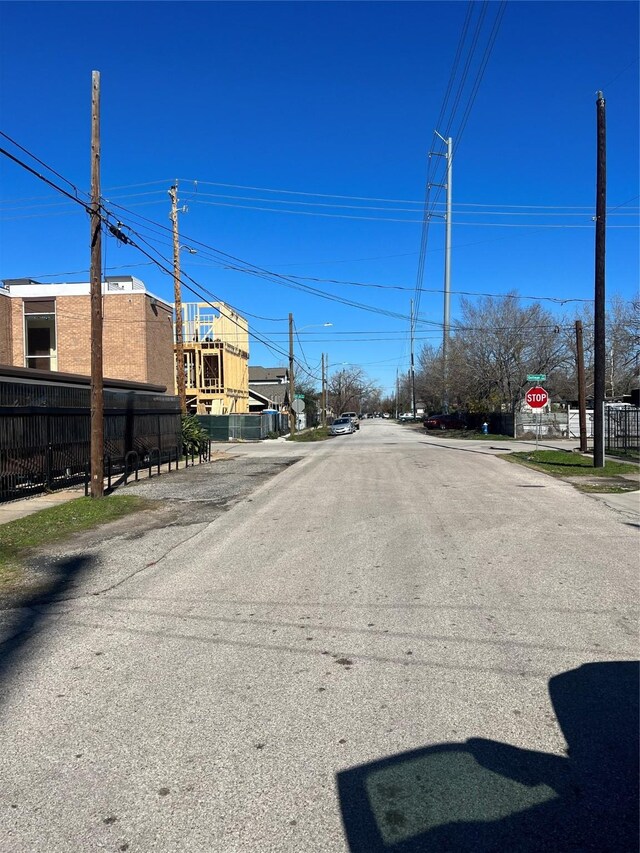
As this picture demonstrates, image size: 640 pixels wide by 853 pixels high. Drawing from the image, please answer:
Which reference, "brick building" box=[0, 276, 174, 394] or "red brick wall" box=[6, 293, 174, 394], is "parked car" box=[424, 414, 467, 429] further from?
"red brick wall" box=[6, 293, 174, 394]

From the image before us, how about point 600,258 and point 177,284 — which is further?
point 177,284

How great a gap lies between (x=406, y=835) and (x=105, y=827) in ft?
4.33

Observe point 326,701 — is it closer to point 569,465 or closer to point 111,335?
point 569,465

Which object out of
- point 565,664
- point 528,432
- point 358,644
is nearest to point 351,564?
point 358,644

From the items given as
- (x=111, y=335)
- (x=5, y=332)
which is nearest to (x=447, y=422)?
(x=111, y=335)

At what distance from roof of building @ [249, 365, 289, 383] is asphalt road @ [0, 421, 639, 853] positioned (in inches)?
3292

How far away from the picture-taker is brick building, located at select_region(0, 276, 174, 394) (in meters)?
35.5

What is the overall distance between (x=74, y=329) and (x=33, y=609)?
33.3 metres

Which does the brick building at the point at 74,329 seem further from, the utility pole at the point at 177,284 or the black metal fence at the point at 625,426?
the black metal fence at the point at 625,426

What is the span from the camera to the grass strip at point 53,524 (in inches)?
319

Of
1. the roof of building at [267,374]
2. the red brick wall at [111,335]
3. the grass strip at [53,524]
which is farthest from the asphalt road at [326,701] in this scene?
the roof of building at [267,374]

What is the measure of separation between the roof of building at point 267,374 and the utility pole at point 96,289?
76317 mm

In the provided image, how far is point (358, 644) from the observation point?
4855mm

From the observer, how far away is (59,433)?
15.9 metres
